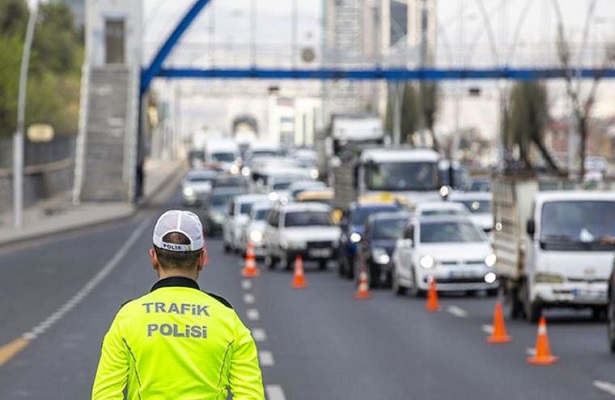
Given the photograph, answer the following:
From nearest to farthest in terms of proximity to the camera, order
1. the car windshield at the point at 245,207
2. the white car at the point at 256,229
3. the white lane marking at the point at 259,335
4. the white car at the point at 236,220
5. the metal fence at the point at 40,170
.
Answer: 1. the white lane marking at the point at 259,335
2. the white car at the point at 256,229
3. the white car at the point at 236,220
4. the car windshield at the point at 245,207
5. the metal fence at the point at 40,170

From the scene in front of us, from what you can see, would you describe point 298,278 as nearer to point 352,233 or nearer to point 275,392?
A: point 352,233

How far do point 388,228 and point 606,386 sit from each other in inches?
819

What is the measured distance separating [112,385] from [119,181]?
88268 mm

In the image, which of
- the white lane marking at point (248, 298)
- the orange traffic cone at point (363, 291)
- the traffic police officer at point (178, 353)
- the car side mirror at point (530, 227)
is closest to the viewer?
the traffic police officer at point (178, 353)

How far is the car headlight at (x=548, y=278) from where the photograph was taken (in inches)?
1036

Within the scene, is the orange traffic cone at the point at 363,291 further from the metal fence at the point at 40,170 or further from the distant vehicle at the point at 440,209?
the metal fence at the point at 40,170

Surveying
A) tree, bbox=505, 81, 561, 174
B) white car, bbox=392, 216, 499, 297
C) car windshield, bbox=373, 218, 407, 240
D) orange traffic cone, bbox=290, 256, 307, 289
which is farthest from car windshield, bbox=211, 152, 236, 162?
white car, bbox=392, 216, 499, 297

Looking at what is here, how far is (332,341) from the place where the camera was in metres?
23.9

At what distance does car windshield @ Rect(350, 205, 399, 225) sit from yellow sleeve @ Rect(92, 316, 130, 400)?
35.7 metres

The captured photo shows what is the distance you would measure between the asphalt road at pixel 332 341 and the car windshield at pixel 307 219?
14.7ft

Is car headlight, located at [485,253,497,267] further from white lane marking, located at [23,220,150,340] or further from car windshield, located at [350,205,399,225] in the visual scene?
car windshield, located at [350,205,399,225]

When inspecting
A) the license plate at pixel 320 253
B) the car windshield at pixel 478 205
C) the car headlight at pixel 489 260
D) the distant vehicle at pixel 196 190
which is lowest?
the distant vehicle at pixel 196 190

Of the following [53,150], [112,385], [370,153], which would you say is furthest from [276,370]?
[53,150]

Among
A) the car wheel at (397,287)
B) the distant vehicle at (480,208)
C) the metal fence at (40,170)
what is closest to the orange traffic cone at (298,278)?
the car wheel at (397,287)
